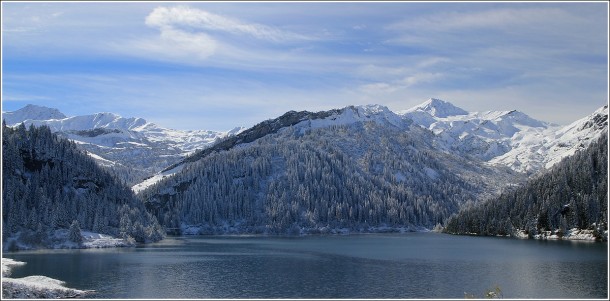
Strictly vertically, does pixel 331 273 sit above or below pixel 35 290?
below

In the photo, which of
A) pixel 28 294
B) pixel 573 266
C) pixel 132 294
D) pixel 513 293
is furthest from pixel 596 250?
pixel 28 294

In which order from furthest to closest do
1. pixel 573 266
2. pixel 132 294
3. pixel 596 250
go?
pixel 596 250 → pixel 573 266 → pixel 132 294

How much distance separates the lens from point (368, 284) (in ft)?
369

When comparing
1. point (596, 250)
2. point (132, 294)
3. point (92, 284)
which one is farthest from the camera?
point (596, 250)

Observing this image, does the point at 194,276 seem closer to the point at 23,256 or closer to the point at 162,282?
the point at 162,282

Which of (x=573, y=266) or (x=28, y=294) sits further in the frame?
(x=573, y=266)

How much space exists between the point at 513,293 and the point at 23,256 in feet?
420

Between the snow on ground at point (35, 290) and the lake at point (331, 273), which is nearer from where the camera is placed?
the snow on ground at point (35, 290)

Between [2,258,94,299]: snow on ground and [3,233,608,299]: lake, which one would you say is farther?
[3,233,608,299]: lake

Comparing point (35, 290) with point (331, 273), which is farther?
point (331, 273)

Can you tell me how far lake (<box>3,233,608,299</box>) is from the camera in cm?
10300

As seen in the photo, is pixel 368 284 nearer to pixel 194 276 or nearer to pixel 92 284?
pixel 194 276

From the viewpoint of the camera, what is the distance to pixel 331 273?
131 meters

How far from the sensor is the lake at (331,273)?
103000 millimetres
